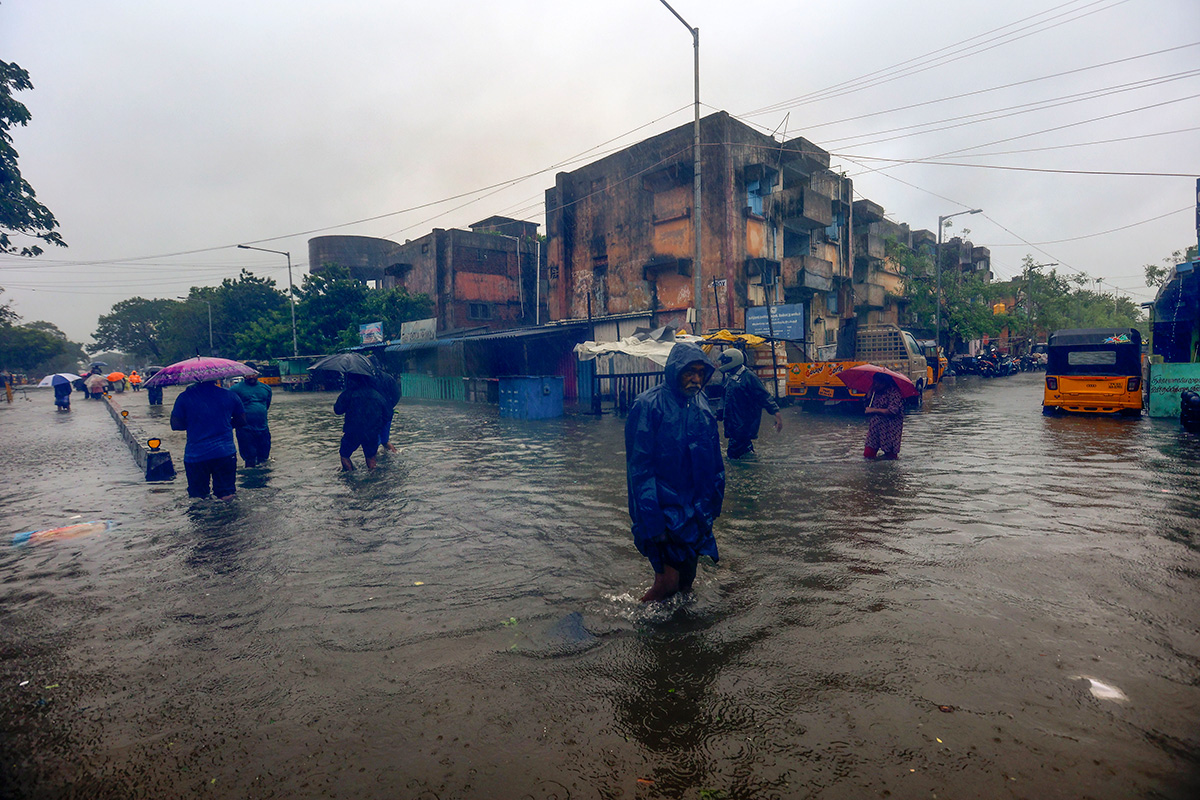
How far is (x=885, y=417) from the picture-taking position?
8.80 metres

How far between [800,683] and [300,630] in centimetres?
296

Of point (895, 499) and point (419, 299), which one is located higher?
point (419, 299)

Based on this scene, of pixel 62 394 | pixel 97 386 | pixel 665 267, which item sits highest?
pixel 665 267

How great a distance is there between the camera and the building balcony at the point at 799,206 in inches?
969

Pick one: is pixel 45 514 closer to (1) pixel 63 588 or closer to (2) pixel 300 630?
(1) pixel 63 588

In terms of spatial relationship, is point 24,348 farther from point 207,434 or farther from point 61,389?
point 207,434

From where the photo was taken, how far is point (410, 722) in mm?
2803

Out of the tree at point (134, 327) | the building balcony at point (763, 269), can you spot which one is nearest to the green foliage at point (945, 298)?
the building balcony at point (763, 269)

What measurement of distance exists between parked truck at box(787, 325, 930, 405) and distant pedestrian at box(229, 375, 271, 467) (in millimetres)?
12544

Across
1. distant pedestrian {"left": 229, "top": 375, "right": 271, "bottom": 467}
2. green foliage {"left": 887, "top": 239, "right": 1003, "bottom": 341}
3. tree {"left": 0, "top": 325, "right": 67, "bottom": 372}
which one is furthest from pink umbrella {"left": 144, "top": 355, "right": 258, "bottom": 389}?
tree {"left": 0, "top": 325, "right": 67, "bottom": 372}

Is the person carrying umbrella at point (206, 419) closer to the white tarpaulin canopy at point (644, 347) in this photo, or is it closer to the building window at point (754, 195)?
the white tarpaulin canopy at point (644, 347)

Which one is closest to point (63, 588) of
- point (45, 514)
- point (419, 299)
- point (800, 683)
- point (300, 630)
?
point (300, 630)

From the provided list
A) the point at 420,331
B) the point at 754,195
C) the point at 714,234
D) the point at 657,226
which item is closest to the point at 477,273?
the point at 420,331

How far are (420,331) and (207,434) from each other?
21036 mm
